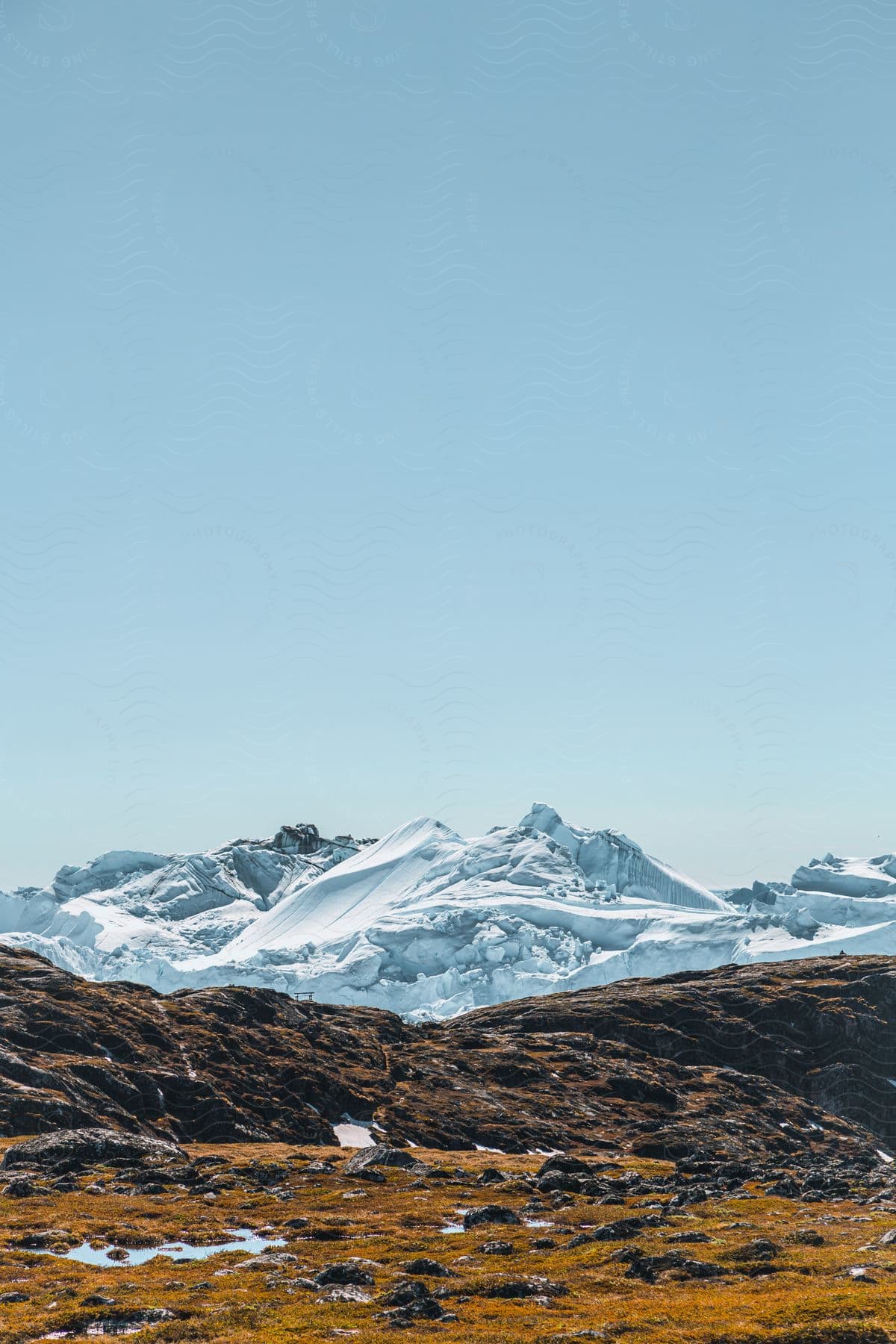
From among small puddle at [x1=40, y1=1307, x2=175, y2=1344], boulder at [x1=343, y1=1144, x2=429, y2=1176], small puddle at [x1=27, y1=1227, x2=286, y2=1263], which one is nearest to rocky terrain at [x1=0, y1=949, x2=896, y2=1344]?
small puddle at [x1=40, y1=1307, x2=175, y2=1344]

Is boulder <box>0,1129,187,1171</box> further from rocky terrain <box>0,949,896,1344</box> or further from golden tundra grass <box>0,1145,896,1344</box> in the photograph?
golden tundra grass <box>0,1145,896,1344</box>

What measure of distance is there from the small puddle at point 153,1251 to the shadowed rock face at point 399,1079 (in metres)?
45.0

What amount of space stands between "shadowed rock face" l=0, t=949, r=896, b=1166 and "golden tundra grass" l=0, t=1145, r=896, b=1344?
37.8m

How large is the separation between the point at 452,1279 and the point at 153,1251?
16167 millimetres

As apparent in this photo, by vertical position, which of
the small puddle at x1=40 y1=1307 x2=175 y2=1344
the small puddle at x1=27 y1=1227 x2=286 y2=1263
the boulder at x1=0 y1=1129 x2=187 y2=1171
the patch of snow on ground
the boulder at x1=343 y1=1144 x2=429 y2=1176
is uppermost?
the small puddle at x1=40 y1=1307 x2=175 y2=1344

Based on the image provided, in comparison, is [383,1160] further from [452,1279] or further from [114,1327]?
[114,1327]

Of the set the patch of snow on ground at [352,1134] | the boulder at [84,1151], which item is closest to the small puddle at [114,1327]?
the boulder at [84,1151]

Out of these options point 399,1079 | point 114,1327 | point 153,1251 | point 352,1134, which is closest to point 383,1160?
point 153,1251

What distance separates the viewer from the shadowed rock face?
11638 cm

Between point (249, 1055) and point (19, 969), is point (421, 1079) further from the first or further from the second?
point (19, 969)

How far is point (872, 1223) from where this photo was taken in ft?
Answer: 197

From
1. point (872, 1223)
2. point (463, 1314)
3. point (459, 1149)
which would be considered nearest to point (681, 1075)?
point (459, 1149)

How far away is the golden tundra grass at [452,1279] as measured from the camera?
3759 centimetres

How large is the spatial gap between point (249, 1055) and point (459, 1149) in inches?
1349
